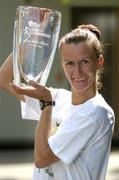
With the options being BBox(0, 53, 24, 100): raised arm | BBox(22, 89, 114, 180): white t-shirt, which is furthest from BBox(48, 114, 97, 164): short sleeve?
BBox(0, 53, 24, 100): raised arm

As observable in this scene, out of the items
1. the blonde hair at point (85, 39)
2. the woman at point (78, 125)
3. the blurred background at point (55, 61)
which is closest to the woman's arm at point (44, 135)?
the woman at point (78, 125)

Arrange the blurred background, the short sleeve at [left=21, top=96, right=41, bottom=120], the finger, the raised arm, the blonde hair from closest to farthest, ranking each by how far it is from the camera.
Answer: the finger, the blonde hair, the short sleeve at [left=21, top=96, right=41, bottom=120], the raised arm, the blurred background

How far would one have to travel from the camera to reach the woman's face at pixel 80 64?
10.5ft

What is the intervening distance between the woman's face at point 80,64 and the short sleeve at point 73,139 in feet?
0.52

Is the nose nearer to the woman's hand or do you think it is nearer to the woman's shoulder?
the woman's hand

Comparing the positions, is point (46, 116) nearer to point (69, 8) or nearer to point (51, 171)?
point (51, 171)

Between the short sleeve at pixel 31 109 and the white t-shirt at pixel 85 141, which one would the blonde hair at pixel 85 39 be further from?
the short sleeve at pixel 31 109

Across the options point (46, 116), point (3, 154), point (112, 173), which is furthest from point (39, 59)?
point (3, 154)

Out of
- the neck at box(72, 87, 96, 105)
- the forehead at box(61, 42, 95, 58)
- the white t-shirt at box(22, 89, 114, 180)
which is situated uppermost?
the forehead at box(61, 42, 95, 58)

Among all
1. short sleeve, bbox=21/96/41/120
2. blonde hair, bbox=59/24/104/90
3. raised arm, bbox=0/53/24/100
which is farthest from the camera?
raised arm, bbox=0/53/24/100

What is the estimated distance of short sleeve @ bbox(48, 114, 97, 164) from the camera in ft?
10.5

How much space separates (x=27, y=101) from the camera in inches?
141

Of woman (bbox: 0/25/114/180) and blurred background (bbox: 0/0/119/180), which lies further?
blurred background (bbox: 0/0/119/180)

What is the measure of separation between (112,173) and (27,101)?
6.88m
